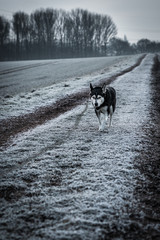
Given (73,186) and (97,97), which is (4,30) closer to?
(97,97)

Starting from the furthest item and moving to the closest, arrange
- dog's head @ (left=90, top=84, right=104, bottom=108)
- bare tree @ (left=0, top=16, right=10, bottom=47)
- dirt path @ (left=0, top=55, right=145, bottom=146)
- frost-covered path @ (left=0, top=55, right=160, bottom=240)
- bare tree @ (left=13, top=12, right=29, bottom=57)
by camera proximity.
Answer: bare tree @ (left=13, top=12, right=29, bottom=57)
bare tree @ (left=0, top=16, right=10, bottom=47)
dirt path @ (left=0, top=55, right=145, bottom=146)
dog's head @ (left=90, top=84, right=104, bottom=108)
frost-covered path @ (left=0, top=55, right=160, bottom=240)

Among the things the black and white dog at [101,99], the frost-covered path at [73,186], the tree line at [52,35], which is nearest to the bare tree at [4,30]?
the tree line at [52,35]

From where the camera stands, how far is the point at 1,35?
246ft

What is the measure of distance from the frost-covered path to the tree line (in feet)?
241

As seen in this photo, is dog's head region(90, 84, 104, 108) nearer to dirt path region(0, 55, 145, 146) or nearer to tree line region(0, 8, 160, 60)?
dirt path region(0, 55, 145, 146)

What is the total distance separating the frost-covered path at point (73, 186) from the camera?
254 centimetres

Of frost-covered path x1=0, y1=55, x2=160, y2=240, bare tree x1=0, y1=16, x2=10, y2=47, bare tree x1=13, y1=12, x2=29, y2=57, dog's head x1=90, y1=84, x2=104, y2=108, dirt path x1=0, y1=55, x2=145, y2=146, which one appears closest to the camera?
frost-covered path x1=0, y1=55, x2=160, y2=240

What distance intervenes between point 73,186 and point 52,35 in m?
96.6

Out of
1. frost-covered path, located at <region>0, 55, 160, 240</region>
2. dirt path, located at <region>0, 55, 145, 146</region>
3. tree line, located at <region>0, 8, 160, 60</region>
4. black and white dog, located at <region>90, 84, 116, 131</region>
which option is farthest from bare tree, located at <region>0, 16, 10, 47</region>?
frost-covered path, located at <region>0, 55, 160, 240</region>

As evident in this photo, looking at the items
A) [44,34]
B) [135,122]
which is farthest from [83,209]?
[44,34]

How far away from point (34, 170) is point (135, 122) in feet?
15.0

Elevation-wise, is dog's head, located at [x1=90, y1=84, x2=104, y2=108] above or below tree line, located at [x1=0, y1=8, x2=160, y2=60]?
below

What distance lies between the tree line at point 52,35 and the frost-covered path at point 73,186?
7343 centimetres

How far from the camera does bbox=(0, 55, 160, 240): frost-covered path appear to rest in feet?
8.32
